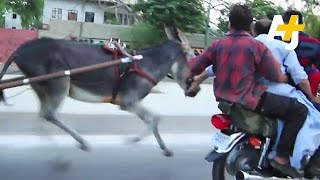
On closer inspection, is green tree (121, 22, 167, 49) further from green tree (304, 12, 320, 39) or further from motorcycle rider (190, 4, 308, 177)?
motorcycle rider (190, 4, 308, 177)

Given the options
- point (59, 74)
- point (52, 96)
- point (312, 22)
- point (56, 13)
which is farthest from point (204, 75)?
point (56, 13)

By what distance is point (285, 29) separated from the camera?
5715mm

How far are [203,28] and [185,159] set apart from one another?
23.6 meters

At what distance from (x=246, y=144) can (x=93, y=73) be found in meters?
2.68

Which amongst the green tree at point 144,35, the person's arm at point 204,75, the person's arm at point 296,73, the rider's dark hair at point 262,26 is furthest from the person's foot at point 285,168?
the green tree at point 144,35

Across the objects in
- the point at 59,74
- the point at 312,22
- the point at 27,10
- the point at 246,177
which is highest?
the point at 59,74

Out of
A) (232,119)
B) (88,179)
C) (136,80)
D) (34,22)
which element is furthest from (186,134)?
(34,22)

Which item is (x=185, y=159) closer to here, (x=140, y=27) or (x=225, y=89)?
(x=225, y=89)

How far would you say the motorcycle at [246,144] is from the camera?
5383 millimetres

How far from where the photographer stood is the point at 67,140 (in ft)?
29.9

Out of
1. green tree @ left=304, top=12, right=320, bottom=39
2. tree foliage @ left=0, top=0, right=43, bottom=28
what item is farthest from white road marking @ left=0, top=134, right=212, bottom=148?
tree foliage @ left=0, top=0, right=43, bottom=28

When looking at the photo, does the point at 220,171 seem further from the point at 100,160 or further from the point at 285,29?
the point at 100,160

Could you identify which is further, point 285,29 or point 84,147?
point 84,147

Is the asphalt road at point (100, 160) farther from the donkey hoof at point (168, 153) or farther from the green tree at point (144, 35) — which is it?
the green tree at point (144, 35)
